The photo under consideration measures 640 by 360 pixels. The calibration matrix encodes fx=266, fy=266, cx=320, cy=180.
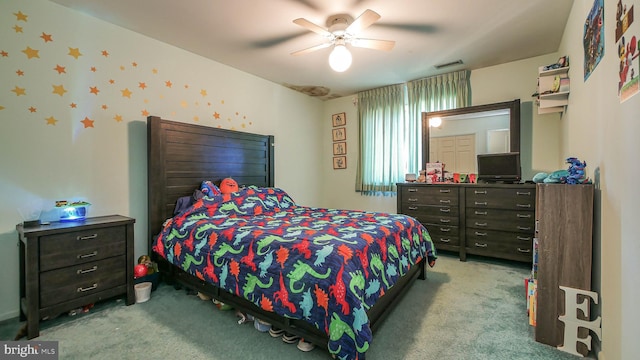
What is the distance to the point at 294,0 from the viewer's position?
7.25 ft

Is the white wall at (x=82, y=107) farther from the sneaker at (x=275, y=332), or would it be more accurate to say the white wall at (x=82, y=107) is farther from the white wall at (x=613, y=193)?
the white wall at (x=613, y=193)

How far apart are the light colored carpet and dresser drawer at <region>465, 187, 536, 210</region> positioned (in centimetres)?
99

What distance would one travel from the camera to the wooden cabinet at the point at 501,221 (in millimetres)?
3012

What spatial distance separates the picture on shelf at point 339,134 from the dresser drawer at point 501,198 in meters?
2.35

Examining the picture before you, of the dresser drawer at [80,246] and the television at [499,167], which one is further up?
the television at [499,167]

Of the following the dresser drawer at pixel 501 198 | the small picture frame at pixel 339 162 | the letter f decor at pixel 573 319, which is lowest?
the letter f decor at pixel 573 319

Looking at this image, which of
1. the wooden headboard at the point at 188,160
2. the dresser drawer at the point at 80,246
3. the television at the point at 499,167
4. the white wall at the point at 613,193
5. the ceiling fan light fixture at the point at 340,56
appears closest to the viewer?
the white wall at the point at 613,193

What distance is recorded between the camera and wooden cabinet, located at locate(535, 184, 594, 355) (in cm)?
162

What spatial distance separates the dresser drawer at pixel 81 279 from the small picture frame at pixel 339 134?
12.3 feet

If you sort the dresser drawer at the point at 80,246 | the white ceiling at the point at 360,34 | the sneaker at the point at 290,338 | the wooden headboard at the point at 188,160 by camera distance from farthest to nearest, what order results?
the wooden headboard at the point at 188,160
the white ceiling at the point at 360,34
the dresser drawer at the point at 80,246
the sneaker at the point at 290,338

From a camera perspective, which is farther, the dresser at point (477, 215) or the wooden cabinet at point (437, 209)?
the wooden cabinet at point (437, 209)

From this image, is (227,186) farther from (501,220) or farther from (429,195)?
(501,220)

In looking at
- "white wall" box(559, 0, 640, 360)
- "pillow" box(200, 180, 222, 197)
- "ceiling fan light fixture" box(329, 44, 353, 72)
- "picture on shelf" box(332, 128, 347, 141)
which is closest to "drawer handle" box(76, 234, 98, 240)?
"pillow" box(200, 180, 222, 197)

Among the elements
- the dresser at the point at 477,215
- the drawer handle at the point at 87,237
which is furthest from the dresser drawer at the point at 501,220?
the drawer handle at the point at 87,237
